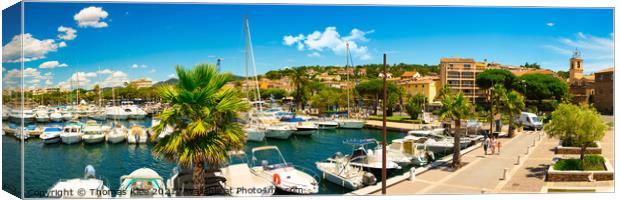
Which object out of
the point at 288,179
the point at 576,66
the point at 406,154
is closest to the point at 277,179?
the point at 288,179

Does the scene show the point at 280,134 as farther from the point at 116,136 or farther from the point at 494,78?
the point at 494,78


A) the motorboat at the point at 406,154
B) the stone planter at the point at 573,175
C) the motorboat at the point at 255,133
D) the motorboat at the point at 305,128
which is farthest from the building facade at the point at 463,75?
the motorboat at the point at 305,128

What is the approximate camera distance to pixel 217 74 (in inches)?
374

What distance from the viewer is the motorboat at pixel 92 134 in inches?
1068

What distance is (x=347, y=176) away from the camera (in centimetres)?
1620

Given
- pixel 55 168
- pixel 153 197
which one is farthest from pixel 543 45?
pixel 55 168

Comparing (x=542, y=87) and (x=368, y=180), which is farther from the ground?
(x=542, y=87)

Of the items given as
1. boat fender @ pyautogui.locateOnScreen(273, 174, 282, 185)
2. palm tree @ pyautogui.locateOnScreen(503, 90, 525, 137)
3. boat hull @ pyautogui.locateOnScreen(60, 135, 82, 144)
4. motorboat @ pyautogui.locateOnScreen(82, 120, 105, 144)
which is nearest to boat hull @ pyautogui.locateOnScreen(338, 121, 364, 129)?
palm tree @ pyautogui.locateOnScreen(503, 90, 525, 137)

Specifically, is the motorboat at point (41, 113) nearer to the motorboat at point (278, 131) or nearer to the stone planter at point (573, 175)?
the motorboat at point (278, 131)

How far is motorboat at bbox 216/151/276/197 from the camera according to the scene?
12086 mm

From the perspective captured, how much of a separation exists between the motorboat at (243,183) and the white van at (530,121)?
65.4 feet

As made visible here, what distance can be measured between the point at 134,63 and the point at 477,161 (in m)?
12.1

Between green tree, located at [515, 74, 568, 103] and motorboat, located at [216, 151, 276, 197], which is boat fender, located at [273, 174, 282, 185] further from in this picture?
green tree, located at [515, 74, 568, 103]

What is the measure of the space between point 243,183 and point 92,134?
18361 millimetres
